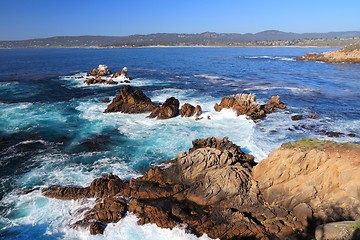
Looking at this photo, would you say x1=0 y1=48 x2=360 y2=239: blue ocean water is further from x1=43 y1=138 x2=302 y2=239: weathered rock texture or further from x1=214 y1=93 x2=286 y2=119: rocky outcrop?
x1=214 y1=93 x2=286 y2=119: rocky outcrop

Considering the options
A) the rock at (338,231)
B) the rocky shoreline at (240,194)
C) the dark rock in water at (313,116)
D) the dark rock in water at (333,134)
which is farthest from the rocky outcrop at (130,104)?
the rock at (338,231)

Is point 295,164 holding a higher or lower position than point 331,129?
higher

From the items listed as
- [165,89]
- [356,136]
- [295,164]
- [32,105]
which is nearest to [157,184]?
[295,164]

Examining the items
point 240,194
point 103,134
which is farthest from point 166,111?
point 240,194

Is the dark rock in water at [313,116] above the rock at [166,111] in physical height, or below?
below

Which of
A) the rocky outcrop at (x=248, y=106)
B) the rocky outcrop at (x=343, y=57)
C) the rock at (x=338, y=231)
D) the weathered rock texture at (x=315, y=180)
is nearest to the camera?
the rock at (x=338, y=231)

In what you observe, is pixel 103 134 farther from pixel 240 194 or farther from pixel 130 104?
pixel 240 194

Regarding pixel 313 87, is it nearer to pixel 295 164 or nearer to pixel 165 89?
pixel 165 89

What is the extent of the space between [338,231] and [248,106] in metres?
27.1

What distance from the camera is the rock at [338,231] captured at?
14087 millimetres

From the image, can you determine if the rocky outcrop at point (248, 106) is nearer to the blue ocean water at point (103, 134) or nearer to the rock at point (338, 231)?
the blue ocean water at point (103, 134)

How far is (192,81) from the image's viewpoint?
2753 inches

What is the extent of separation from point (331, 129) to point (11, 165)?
112ft

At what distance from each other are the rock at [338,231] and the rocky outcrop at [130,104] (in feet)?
99.4
